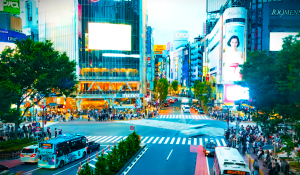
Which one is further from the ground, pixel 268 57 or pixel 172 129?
pixel 268 57

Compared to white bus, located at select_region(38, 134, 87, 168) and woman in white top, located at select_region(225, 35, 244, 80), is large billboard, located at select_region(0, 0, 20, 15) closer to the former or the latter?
white bus, located at select_region(38, 134, 87, 168)

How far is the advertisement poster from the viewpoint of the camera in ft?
208

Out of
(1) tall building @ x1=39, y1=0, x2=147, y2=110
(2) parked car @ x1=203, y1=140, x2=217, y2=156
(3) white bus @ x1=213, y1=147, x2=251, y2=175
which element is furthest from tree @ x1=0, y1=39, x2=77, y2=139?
(1) tall building @ x1=39, y1=0, x2=147, y2=110

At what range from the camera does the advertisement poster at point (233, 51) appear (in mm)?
63375

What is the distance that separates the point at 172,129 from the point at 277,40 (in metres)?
42.0

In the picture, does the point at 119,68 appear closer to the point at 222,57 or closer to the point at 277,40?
the point at 222,57

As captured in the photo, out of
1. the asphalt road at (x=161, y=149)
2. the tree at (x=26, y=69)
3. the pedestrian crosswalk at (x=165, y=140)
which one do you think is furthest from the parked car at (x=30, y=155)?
the pedestrian crosswalk at (x=165, y=140)

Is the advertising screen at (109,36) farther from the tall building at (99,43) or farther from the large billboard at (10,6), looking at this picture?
the large billboard at (10,6)

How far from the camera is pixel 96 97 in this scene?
6338 cm

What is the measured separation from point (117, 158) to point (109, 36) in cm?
5126

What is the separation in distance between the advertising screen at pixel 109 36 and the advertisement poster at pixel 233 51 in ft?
85.8

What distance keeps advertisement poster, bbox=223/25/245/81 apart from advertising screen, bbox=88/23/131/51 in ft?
85.8

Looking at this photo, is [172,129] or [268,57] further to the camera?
[172,129]

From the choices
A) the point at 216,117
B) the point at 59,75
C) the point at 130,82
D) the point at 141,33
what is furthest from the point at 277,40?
the point at 59,75
